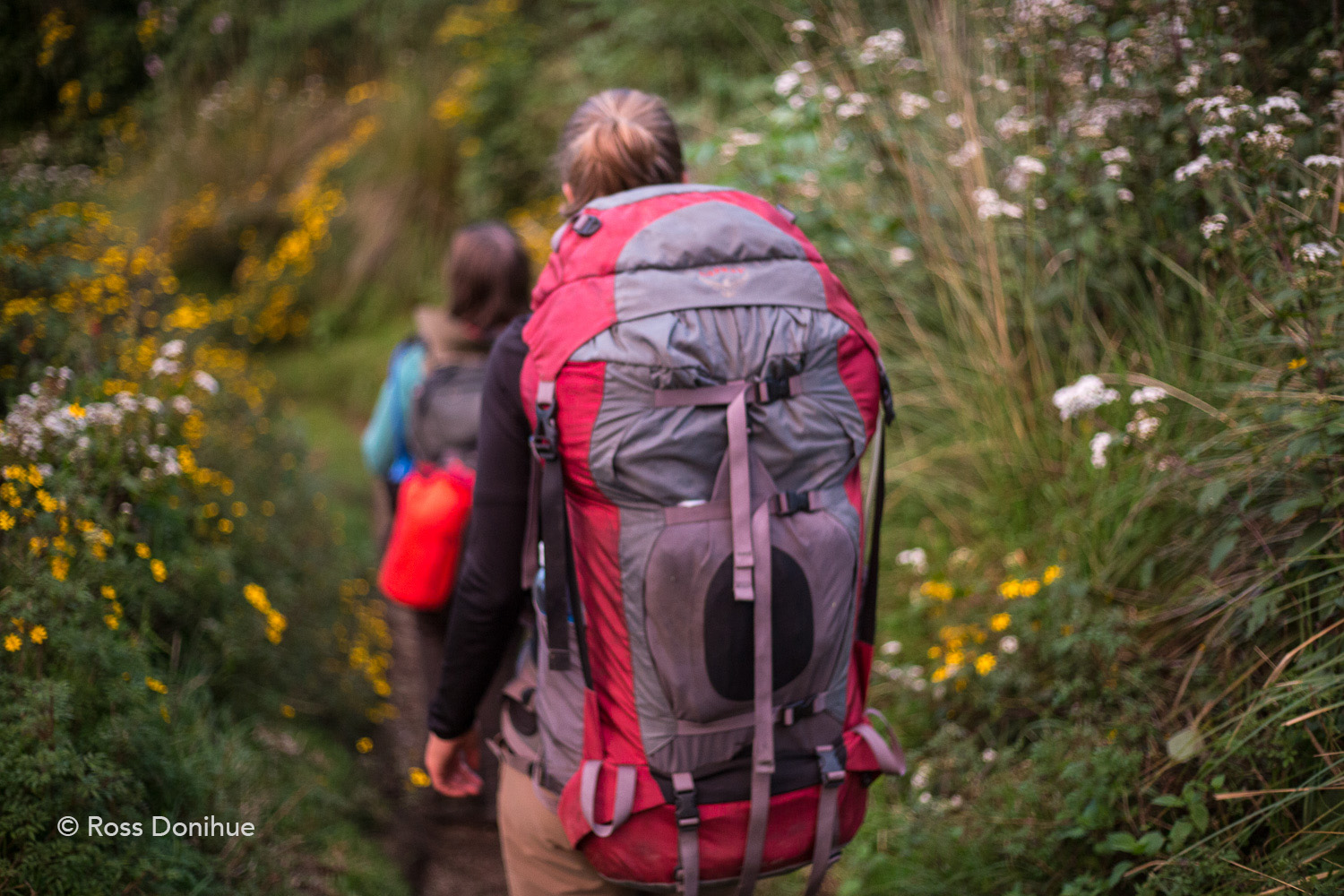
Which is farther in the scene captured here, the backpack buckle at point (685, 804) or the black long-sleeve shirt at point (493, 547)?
the black long-sleeve shirt at point (493, 547)

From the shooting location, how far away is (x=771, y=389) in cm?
Answer: 146

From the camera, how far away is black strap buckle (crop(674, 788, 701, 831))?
4.76 ft

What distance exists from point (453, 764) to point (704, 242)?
112 centimetres

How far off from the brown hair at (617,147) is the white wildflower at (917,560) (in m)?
2.05

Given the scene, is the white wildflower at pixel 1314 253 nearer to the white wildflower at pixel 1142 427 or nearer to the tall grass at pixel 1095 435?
the tall grass at pixel 1095 435

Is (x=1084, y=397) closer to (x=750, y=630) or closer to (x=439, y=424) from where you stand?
(x=750, y=630)

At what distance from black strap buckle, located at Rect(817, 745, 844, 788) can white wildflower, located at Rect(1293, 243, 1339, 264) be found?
1574mm

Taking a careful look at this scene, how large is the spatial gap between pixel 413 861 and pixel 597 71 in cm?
578

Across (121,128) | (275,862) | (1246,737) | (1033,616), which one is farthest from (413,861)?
(121,128)

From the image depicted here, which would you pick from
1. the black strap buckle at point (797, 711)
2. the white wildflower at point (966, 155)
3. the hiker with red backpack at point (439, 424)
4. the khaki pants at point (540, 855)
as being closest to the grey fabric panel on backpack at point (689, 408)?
the black strap buckle at point (797, 711)

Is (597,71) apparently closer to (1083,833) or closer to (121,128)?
(121,128)

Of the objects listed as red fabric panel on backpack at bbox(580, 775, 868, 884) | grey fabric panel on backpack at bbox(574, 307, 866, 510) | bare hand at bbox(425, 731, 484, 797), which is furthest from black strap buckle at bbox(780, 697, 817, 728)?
bare hand at bbox(425, 731, 484, 797)

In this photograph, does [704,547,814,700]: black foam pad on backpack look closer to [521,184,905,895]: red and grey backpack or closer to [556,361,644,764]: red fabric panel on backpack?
[521,184,905,895]: red and grey backpack

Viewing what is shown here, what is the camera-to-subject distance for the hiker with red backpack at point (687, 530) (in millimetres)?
1420
